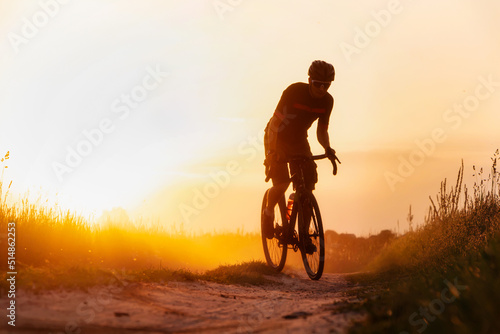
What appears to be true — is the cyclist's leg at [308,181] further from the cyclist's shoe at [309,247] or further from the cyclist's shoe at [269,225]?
the cyclist's shoe at [269,225]

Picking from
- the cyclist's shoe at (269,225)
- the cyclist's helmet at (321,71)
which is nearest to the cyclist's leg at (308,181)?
the cyclist's shoe at (269,225)

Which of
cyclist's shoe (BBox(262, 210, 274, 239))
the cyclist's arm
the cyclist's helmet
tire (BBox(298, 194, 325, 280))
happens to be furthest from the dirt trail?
the cyclist's helmet

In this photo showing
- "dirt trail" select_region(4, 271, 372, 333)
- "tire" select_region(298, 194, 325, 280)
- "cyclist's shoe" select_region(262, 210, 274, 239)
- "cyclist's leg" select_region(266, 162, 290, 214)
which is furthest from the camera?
"cyclist's shoe" select_region(262, 210, 274, 239)

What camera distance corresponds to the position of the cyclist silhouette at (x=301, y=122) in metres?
7.64

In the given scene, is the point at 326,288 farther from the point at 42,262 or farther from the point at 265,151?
Answer: the point at 42,262

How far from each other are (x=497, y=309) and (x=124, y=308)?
3.14 m

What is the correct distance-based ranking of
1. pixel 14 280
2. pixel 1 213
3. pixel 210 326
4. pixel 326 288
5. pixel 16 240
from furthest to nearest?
pixel 1 213, pixel 16 240, pixel 326 288, pixel 14 280, pixel 210 326

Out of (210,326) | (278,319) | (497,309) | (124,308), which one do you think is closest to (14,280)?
(124,308)

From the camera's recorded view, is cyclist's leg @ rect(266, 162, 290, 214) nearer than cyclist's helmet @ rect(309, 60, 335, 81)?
No

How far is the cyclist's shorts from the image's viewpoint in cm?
785

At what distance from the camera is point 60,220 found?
10.2 meters

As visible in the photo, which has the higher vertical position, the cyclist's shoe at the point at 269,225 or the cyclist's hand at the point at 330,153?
the cyclist's hand at the point at 330,153

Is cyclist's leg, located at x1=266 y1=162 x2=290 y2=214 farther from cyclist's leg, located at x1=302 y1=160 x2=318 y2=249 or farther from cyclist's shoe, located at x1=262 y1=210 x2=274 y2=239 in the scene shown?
cyclist's leg, located at x1=302 y1=160 x2=318 y2=249

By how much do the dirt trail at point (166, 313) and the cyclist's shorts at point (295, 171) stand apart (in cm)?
219
